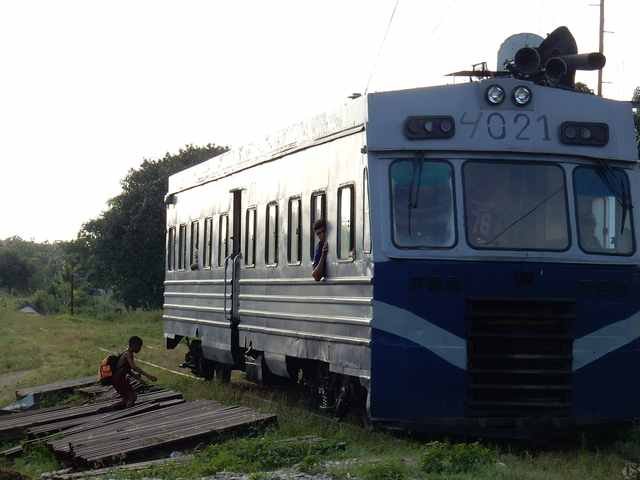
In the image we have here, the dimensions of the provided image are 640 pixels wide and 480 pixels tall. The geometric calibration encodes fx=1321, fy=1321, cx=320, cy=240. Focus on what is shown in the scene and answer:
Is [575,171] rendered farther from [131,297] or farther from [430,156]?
[131,297]

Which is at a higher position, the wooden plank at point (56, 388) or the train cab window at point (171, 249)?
the train cab window at point (171, 249)

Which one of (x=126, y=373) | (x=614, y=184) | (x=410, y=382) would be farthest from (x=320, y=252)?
(x=126, y=373)

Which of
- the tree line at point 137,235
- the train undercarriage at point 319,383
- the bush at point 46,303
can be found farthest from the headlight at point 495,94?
the bush at point 46,303

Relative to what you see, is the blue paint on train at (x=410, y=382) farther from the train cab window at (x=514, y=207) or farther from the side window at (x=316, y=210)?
the side window at (x=316, y=210)

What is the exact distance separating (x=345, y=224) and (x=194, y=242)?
8.06m

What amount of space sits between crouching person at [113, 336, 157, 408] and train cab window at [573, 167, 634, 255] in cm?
641

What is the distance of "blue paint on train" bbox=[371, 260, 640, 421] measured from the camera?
37.8 feet

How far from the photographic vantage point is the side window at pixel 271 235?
15566 mm

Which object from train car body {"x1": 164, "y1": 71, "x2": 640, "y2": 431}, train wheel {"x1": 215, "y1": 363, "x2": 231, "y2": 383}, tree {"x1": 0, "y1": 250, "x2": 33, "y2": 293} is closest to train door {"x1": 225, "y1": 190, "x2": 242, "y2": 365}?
train wheel {"x1": 215, "y1": 363, "x2": 231, "y2": 383}

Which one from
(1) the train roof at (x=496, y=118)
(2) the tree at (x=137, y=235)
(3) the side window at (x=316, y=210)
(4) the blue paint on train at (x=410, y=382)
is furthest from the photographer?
(2) the tree at (x=137, y=235)

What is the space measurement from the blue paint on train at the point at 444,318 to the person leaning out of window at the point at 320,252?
5.95 ft

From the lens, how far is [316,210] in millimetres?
14039

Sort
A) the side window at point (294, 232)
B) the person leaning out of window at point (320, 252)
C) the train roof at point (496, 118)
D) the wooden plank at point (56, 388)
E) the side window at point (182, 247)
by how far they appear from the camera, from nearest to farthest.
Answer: the train roof at point (496, 118) → the person leaning out of window at point (320, 252) → the side window at point (294, 232) → the wooden plank at point (56, 388) → the side window at point (182, 247)

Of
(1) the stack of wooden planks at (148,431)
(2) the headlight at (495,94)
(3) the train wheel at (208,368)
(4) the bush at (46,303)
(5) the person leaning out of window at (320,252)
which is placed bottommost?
(1) the stack of wooden planks at (148,431)
